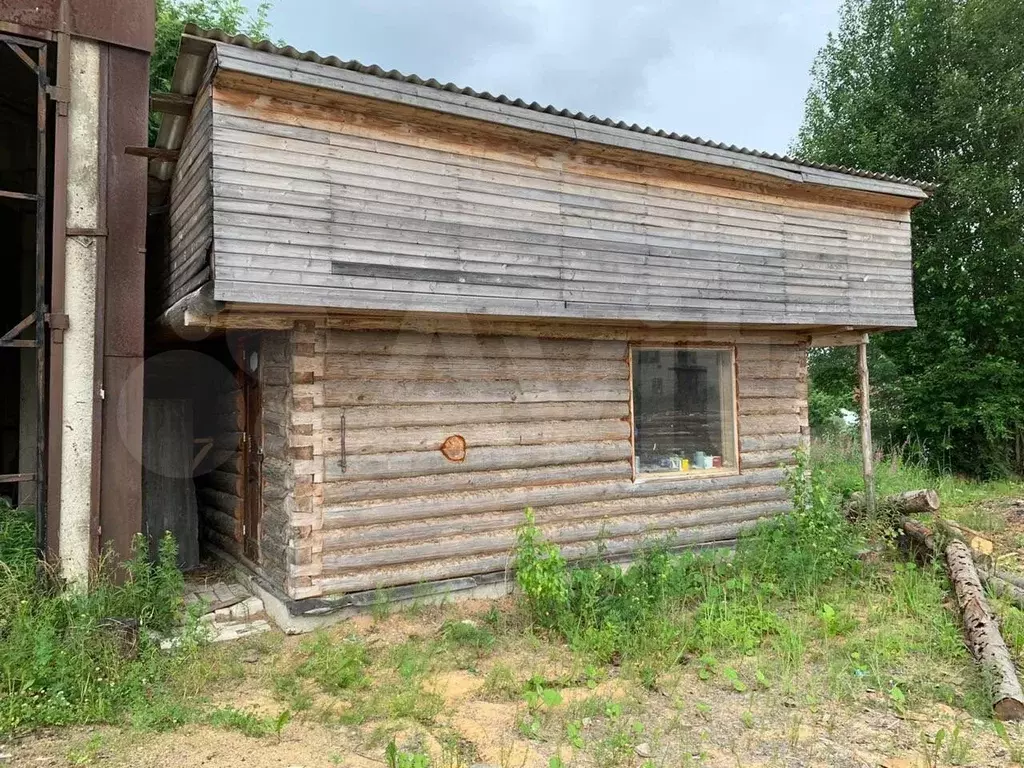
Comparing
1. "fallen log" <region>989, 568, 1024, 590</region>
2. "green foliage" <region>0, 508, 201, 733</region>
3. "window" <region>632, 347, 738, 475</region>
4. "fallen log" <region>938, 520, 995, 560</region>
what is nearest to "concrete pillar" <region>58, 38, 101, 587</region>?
"green foliage" <region>0, 508, 201, 733</region>

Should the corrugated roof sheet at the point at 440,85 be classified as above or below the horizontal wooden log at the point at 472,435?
above

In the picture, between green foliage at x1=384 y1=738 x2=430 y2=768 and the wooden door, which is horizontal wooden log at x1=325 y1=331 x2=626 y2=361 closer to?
the wooden door

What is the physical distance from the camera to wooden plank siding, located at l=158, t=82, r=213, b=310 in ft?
20.4

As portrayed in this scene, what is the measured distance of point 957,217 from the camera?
1878 cm

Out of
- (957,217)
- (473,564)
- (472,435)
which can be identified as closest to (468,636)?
(473,564)

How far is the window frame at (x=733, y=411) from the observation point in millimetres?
8906

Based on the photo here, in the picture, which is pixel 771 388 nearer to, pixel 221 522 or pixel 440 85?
pixel 440 85

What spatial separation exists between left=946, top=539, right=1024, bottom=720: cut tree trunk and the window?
277 cm

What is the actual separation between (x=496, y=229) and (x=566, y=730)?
184 inches

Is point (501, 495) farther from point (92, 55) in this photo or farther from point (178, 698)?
point (92, 55)

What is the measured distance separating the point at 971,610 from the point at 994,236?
15.2m

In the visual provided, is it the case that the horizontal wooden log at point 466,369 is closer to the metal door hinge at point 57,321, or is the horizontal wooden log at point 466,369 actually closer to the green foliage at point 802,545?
the metal door hinge at point 57,321

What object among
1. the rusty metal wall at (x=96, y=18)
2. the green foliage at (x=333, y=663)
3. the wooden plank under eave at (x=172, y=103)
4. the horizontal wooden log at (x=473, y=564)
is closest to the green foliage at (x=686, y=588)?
the horizontal wooden log at (x=473, y=564)

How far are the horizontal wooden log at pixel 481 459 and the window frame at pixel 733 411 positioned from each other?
26cm
